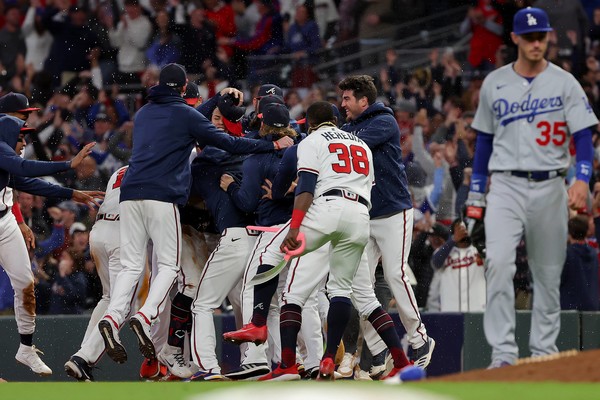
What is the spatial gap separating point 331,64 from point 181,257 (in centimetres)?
958

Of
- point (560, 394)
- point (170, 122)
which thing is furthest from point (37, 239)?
point (560, 394)

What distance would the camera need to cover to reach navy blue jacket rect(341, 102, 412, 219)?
415 inches

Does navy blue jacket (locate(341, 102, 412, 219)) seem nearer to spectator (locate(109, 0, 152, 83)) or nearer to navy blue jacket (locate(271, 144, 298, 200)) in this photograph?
navy blue jacket (locate(271, 144, 298, 200))

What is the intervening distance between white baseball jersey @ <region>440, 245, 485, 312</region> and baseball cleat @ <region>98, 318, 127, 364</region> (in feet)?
16.1

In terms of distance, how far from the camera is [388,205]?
1053 centimetres

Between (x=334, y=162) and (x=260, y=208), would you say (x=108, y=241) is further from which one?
(x=334, y=162)

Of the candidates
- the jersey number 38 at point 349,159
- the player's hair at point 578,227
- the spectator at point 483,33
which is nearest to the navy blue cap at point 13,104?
the jersey number 38 at point 349,159

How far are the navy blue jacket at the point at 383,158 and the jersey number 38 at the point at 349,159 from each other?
822 millimetres

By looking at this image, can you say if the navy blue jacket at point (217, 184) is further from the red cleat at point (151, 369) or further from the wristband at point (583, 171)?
the wristband at point (583, 171)

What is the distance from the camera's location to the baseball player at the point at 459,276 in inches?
539

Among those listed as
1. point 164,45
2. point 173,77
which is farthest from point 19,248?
point 164,45

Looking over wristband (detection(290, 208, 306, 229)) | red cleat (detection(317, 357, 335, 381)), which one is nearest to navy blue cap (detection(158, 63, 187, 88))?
wristband (detection(290, 208, 306, 229))

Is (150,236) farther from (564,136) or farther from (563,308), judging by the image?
(563,308)

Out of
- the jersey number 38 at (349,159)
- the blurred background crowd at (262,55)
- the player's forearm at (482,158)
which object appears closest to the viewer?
the player's forearm at (482,158)
